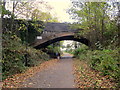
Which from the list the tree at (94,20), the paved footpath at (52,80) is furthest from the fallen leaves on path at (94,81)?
the tree at (94,20)

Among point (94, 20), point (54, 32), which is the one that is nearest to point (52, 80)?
point (94, 20)

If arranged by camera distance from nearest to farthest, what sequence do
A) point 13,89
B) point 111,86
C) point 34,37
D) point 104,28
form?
1. point 111,86
2. point 13,89
3. point 104,28
4. point 34,37

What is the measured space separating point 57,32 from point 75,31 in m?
2.74

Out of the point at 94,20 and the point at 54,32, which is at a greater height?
the point at 94,20

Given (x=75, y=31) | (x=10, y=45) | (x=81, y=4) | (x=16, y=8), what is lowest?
(x=10, y=45)

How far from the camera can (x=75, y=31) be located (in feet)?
62.6

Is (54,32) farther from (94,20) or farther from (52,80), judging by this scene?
(52,80)

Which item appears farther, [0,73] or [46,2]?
[46,2]

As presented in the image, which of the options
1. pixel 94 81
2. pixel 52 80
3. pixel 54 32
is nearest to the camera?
pixel 94 81

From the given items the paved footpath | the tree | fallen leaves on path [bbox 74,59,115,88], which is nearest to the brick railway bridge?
the tree

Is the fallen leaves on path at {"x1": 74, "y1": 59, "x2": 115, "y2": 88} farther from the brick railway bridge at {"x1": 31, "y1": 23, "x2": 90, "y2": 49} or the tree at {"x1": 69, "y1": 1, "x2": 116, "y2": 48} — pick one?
the brick railway bridge at {"x1": 31, "y1": 23, "x2": 90, "y2": 49}

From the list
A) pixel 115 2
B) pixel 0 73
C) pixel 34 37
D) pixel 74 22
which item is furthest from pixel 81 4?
pixel 0 73

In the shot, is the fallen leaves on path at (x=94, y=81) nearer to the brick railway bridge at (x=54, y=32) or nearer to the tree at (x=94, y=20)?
the tree at (x=94, y=20)

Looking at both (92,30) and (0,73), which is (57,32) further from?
(0,73)
